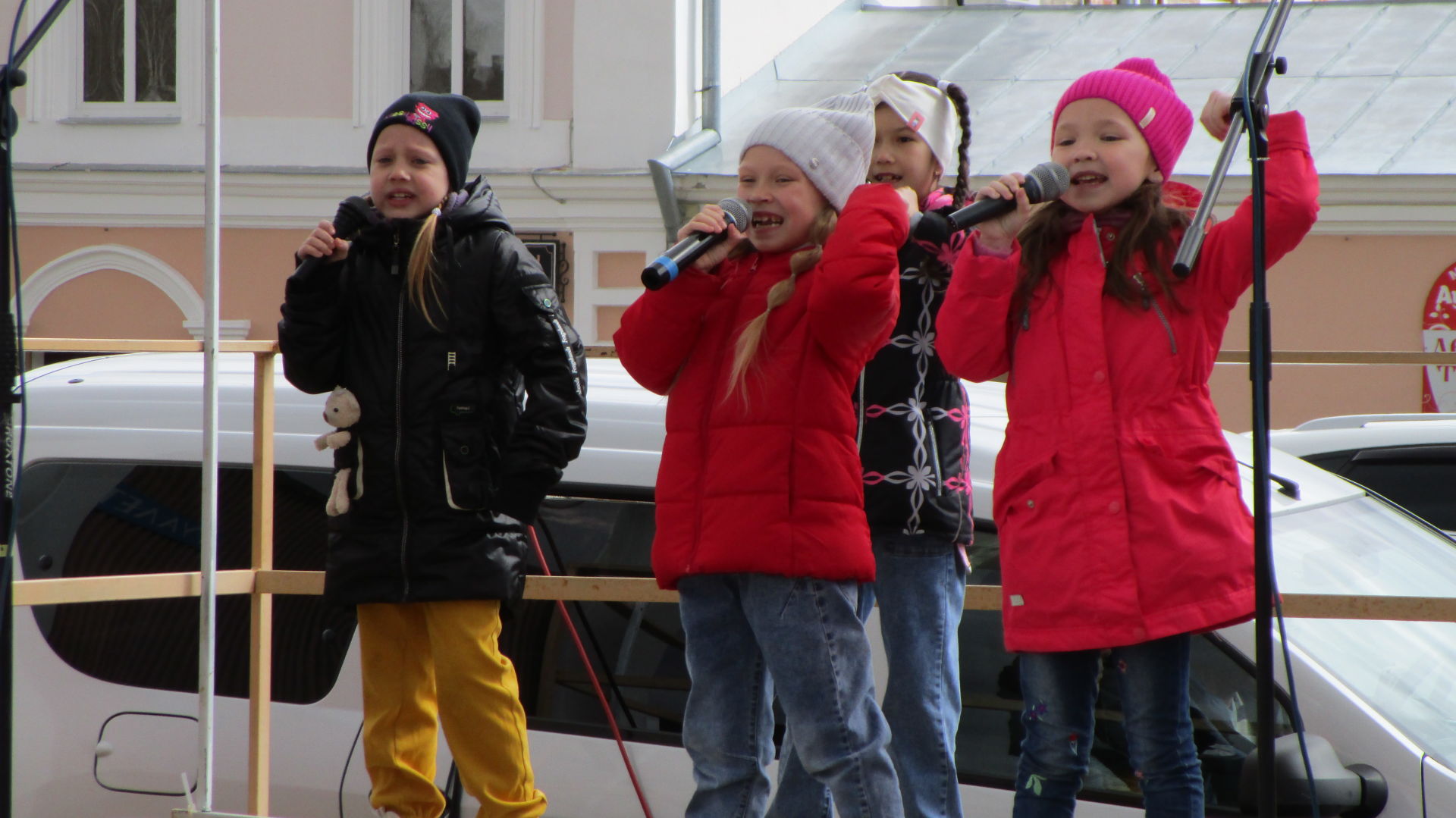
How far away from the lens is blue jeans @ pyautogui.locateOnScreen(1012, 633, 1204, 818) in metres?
2.41

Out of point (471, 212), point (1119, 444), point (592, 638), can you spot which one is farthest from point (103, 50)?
point (1119, 444)

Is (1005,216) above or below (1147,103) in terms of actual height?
below

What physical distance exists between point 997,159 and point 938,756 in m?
9.17

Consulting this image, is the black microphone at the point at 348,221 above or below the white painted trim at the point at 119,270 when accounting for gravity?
below

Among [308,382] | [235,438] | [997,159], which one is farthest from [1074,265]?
[997,159]

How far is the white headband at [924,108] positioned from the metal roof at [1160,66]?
25.6 feet

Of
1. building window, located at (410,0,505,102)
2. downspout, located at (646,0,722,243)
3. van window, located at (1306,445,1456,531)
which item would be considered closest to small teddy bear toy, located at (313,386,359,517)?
van window, located at (1306,445,1456,531)

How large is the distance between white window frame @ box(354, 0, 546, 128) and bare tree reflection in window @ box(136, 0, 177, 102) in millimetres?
1568

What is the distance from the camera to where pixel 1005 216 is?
2549 mm

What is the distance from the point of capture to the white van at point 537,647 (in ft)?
9.21

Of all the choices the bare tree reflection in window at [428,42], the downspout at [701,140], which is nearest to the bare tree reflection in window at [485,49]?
the bare tree reflection in window at [428,42]

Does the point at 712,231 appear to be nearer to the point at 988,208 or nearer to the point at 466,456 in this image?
the point at 988,208

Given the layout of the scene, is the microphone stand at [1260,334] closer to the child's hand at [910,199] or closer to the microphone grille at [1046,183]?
the microphone grille at [1046,183]

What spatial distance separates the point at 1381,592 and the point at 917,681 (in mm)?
1083
